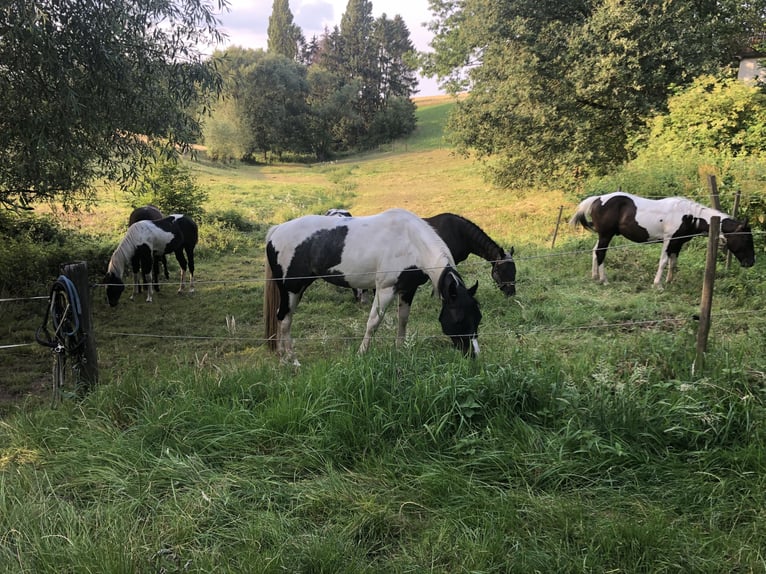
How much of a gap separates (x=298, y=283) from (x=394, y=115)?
50396 millimetres

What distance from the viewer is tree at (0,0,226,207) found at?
5.14 m

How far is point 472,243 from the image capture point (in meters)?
7.18

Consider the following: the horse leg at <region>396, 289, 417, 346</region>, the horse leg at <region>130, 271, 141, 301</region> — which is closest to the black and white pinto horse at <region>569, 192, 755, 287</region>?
the horse leg at <region>396, 289, 417, 346</region>

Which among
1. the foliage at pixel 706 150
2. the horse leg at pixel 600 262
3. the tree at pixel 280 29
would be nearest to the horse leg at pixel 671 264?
the horse leg at pixel 600 262

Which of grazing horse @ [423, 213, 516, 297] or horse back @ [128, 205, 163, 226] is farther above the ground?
horse back @ [128, 205, 163, 226]

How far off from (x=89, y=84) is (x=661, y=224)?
882 centimetres

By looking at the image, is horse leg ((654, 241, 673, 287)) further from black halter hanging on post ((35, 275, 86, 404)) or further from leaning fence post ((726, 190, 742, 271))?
black halter hanging on post ((35, 275, 86, 404))

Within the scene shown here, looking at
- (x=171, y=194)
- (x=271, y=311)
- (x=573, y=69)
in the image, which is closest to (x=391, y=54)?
(x=573, y=69)

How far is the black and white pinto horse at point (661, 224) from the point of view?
733 centimetres

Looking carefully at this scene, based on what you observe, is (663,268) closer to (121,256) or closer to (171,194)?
(121,256)

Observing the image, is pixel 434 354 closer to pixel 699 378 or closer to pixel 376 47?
pixel 699 378

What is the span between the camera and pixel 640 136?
454 inches

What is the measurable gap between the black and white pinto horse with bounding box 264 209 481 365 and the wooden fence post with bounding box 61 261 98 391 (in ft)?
5.79

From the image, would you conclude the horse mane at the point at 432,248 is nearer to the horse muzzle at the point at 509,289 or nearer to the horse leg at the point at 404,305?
the horse leg at the point at 404,305
